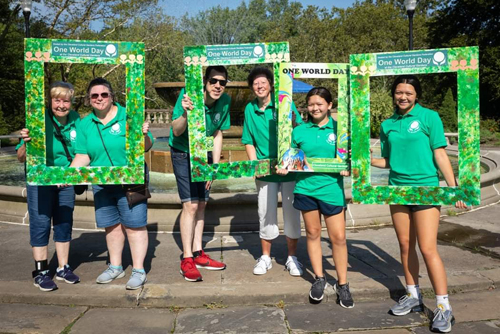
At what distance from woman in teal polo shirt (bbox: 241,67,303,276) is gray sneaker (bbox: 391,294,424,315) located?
1.08 metres

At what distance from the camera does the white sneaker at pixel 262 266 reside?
5031mm

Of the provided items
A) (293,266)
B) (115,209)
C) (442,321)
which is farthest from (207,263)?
(442,321)

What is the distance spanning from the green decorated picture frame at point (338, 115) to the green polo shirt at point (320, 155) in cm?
5

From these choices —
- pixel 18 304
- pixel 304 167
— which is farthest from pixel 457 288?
pixel 18 304

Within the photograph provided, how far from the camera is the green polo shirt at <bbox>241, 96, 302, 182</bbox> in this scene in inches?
194

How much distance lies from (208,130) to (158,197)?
7.23 feet

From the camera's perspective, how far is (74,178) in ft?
14.9

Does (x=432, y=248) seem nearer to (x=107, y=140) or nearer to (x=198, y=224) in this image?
(x=198, y=224)

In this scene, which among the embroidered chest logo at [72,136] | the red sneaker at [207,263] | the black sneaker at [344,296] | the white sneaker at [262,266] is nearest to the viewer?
the black sneaker at [344,296]

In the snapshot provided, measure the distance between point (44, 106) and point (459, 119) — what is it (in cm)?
350

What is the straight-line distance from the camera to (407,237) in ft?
13.7

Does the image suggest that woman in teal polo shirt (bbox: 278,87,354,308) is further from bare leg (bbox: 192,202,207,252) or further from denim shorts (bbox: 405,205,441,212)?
bare leg (bbox: 192,202,207,252)

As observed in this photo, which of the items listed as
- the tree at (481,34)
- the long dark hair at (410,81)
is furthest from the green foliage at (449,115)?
the long dark hair at (410,81)

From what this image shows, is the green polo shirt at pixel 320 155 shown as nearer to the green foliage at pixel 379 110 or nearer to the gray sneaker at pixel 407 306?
the gray sneaker at pixel 407 306
